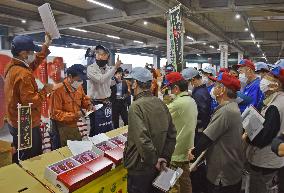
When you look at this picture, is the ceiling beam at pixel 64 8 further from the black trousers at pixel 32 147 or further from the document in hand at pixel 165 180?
the document in hand at pixel 165 180

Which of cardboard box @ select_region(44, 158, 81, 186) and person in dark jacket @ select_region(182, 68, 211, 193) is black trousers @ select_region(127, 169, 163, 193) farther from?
person in dark jacket @ select_region(182, 68, 211, 193)

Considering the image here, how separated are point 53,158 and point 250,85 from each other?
123 inches

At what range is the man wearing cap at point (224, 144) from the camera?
2527 mm

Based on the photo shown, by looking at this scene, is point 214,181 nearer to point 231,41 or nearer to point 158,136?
point 158,136

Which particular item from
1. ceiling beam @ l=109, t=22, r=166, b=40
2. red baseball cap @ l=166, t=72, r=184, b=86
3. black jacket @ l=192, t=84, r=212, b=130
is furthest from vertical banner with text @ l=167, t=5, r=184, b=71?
ceiling beam @ l=109, t=22, r=166, b=40

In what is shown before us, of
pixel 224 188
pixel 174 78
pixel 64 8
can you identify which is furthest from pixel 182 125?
pixel 64 8

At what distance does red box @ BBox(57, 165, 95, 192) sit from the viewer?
2135 mm

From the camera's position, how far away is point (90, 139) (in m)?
3.20

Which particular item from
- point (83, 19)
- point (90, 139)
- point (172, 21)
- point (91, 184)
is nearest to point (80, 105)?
point (90, 139)

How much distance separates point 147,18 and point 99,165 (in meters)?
10.5

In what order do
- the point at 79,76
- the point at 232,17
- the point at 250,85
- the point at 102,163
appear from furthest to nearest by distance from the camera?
the point at 232,17
the point at 250,85
the point at 79,76
the point at 102,163

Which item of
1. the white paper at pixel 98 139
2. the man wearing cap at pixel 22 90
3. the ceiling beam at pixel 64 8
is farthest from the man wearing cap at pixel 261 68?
the ceiling beam at pixel 64 8

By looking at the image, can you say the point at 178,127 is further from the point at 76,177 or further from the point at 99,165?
the point at 76,177

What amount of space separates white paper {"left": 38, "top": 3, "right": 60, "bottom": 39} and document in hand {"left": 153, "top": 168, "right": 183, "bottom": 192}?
6.14ft
